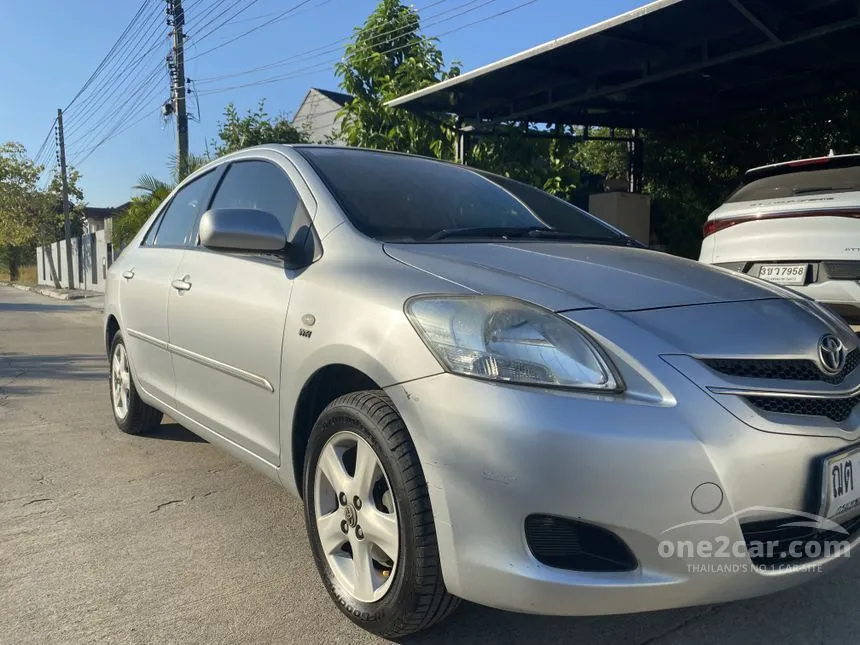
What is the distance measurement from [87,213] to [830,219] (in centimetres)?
5368

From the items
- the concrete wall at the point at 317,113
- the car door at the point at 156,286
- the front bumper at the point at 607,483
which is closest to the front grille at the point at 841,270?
the front bumper at the point at 607,483

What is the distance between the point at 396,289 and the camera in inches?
84.0

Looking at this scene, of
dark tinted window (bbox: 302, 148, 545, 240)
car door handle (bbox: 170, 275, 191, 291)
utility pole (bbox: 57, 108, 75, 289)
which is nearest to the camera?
dark tinted window (bbox: 302, 148, 545, 240)

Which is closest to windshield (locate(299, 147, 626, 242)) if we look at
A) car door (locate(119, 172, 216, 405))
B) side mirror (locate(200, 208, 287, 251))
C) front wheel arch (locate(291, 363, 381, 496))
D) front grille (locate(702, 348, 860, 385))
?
side mirror (locate(200, 208, 287, 251))

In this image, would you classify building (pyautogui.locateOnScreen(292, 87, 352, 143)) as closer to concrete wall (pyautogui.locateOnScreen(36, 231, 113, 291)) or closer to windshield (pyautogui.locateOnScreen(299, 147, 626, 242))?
concrete wall (pyautogui.locateOnScreen(36, 231, 113, 291))

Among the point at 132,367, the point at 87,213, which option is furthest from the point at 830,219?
the point at 87,213

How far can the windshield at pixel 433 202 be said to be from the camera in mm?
2717

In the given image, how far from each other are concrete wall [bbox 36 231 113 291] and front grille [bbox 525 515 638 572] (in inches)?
913

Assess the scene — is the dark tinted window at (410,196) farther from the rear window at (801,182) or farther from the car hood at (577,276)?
the rear window at (801,182)

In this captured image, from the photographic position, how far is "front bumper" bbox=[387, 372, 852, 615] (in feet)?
5.57

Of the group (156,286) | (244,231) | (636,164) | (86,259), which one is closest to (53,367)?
(156,286)

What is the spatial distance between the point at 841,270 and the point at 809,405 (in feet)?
9.15

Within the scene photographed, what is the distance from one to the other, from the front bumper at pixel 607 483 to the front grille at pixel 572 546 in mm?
23

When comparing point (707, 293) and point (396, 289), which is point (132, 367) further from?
point (707, 293)
